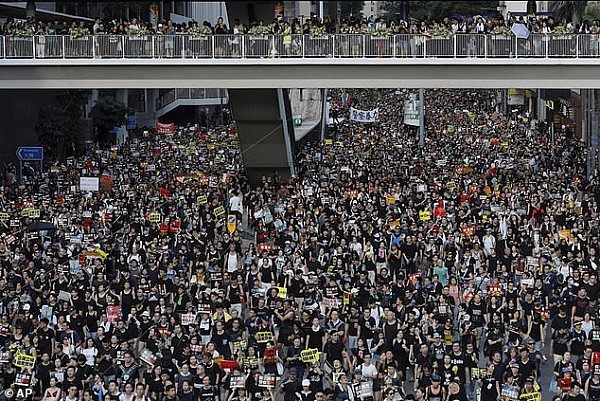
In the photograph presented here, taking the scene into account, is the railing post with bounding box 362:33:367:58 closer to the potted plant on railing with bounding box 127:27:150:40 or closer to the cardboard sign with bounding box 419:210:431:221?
the potted plant on railing with bounding box 127:27:150:40

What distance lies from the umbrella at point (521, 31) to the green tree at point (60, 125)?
22.5 metres

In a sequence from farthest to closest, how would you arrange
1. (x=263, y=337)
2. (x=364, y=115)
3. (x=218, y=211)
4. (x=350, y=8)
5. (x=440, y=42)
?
(x=350, y=8) → (x=364, y=115) → (x=440, y=42) → (x=218, y=211) → (x=263, y=337)

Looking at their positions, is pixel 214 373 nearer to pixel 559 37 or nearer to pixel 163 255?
pixel 163 255

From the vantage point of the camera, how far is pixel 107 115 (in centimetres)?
5725

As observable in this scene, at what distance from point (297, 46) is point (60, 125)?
1889cm

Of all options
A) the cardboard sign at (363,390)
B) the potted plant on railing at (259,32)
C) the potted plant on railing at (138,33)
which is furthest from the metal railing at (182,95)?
the cardboard sign at (363,390)

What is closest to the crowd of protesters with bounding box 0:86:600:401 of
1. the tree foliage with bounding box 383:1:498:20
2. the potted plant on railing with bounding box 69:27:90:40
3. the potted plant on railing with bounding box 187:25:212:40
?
the potted plant on railing with bounding box 69:27:90:40

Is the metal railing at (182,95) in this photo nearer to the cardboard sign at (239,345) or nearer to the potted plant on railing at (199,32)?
the potted plant on railing at (199,32)

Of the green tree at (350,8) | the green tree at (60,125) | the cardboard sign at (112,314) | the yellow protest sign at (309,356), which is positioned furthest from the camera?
the green tree at (350,8)

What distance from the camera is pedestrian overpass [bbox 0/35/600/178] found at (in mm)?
31672

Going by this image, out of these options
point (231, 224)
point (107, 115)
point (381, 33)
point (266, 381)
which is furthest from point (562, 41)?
point (107, 115)

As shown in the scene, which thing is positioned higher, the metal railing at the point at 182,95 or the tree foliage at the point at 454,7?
the tree foliage at the point at 454,7

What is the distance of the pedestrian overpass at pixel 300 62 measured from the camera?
31.7 m

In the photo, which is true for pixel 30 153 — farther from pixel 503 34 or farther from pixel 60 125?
pixel 503 34
